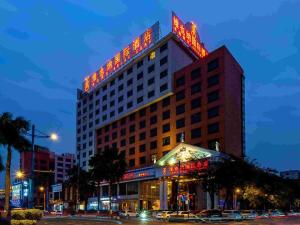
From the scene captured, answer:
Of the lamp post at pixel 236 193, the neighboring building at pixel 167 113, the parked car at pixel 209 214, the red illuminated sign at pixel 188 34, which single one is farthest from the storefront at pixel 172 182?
the red illuminated sign at pixel 188 34

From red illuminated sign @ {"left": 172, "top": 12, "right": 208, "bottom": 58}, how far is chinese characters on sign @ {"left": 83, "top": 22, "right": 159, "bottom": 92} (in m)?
5.99

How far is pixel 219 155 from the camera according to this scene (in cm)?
8275

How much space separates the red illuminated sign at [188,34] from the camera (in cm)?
10906

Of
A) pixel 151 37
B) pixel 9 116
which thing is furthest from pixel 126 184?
pixel 9 116

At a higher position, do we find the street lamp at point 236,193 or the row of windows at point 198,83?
the row of windows at point 198,83

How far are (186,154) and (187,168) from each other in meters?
3.75

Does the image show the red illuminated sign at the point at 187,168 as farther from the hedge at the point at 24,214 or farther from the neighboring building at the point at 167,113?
the hedge at the point at 24,214

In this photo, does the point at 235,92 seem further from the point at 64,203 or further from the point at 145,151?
the point at 64,203

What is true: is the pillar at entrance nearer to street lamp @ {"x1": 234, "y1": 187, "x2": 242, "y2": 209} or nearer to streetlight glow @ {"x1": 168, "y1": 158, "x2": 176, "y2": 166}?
streetlight glow @ {"x1": 168, "y1": 158, "x2": 176, "y2": 166}

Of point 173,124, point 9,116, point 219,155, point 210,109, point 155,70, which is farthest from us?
point 155,70

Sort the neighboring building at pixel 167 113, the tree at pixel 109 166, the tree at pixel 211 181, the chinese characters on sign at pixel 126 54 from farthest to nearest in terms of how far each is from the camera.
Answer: the chinese characters on sign at pixel 126 54 → the neighboring building at pixel 167 113 → the tree at pixel 109 166 → the tree at pixel 211 181

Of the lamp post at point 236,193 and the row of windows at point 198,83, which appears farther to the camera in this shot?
the row of windows at point 198,83

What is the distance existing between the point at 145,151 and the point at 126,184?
32.8ft

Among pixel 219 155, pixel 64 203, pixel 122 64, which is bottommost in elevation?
pixel 64 203
